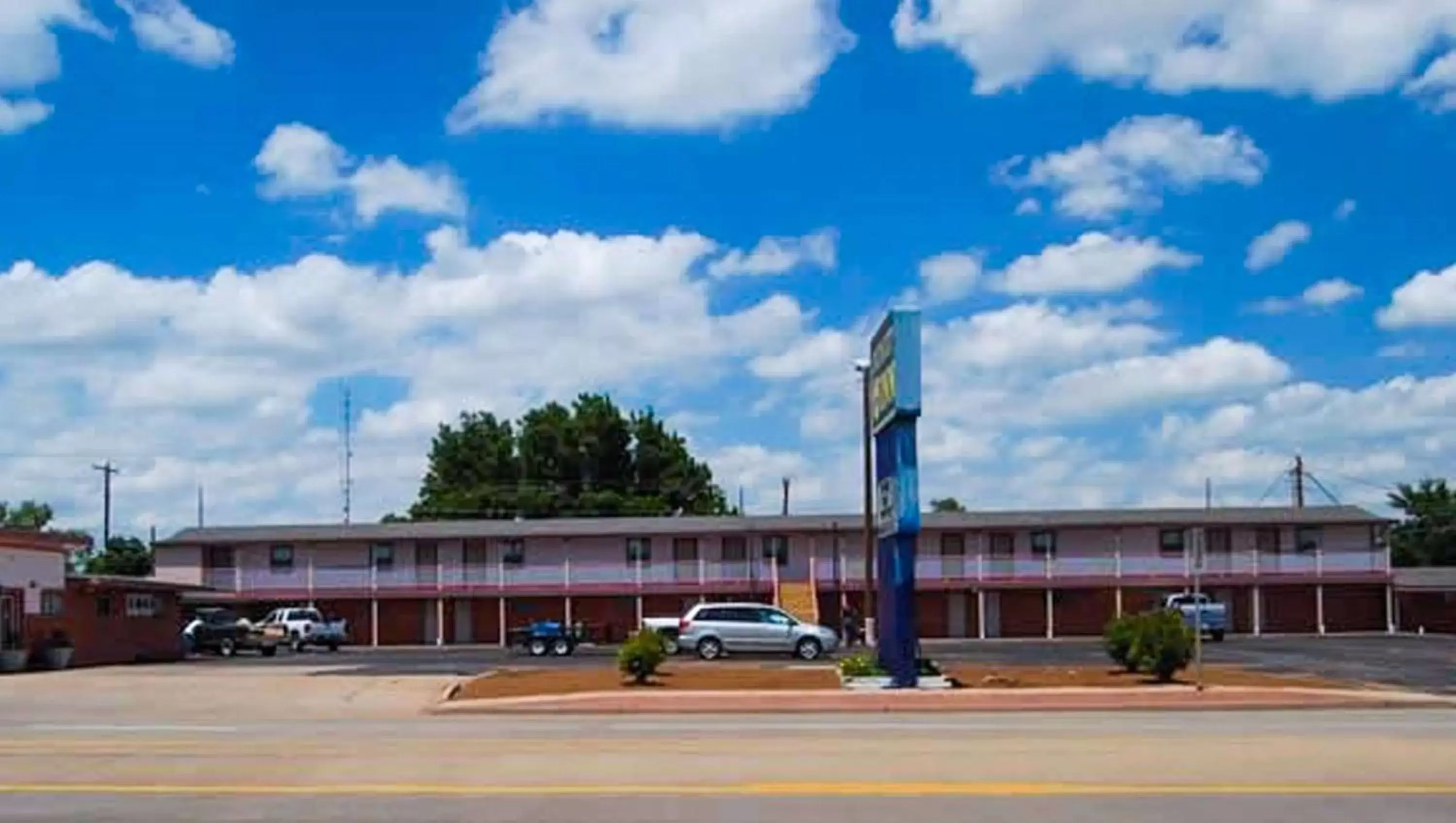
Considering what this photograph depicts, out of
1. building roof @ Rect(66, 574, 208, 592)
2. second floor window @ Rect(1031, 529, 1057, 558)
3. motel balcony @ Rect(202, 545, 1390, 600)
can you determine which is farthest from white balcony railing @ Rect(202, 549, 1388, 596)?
building roof @ Rect(66, 574, 208, 592)

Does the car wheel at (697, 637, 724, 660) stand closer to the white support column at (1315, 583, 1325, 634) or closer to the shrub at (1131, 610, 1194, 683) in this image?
the shrub at (1131, 610, 1194, 683)

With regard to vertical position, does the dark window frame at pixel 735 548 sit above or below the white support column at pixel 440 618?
above

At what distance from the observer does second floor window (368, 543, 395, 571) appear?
244 ft

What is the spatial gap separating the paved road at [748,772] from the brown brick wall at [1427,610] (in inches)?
2189

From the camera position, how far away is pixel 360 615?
74.7 m

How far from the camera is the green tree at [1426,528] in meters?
108

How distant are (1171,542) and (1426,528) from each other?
148ft

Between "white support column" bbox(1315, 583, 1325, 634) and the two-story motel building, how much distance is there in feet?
0.34

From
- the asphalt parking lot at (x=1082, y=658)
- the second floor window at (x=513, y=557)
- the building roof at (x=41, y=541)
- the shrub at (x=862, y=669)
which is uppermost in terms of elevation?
the building roof at (x=41, y=541)

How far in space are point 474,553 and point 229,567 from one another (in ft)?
34.2

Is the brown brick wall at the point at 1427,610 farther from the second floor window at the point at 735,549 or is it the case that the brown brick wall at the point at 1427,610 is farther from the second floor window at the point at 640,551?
the second floor window at the point at 640,551

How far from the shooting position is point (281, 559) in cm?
7506

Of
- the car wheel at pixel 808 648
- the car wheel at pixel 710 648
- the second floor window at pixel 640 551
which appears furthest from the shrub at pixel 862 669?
the second floor window at pixel 640 551

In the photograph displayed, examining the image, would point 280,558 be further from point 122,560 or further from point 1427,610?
point 1427,610
